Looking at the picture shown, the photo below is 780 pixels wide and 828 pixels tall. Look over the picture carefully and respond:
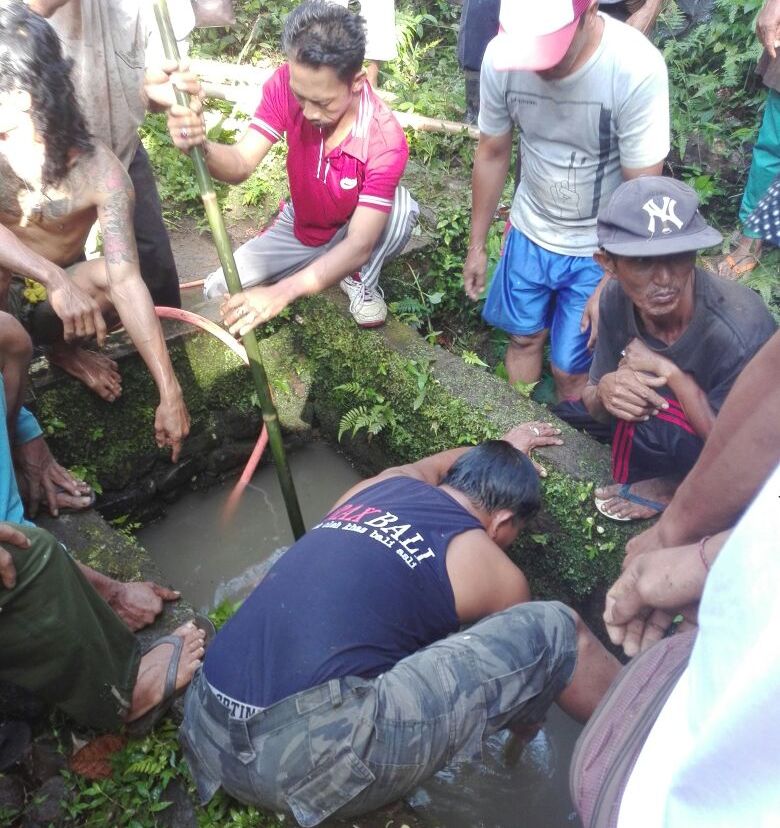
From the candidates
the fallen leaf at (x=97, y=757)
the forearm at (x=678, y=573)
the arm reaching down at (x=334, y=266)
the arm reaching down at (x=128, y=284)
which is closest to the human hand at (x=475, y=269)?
the arm reaching down at (x=334, y=266)

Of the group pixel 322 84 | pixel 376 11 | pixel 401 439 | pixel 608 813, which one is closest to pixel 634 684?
pixel 608 813

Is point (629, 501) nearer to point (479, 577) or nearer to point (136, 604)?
point (479, 577)

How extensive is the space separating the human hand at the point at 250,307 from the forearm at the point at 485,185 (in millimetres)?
1256

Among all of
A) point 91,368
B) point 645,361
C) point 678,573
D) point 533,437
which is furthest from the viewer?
point 91,368

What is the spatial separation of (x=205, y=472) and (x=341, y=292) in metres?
1.39

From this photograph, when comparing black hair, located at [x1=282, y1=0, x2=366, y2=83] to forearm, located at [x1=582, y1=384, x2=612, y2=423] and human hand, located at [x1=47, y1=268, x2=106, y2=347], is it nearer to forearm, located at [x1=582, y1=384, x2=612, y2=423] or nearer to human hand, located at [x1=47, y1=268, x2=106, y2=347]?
human hand, located at [x1=47, y1=268, x2=106, y2=347]

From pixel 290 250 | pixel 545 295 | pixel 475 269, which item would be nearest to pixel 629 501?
pixel 545 295

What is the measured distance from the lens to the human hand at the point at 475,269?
4402 mm

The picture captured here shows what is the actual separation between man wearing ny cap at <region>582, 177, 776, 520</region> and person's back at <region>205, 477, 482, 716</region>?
39.8 inches

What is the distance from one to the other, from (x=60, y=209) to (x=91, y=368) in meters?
0.85

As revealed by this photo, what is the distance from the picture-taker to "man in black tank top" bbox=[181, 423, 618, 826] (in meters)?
2.45

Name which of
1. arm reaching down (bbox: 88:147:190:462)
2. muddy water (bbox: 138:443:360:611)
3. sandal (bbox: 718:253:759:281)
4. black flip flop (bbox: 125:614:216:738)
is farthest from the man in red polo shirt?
sandal (bbox: 718:253:759:281)

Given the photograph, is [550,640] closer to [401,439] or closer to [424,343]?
[401,439]

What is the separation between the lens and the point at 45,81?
321 centimetres
